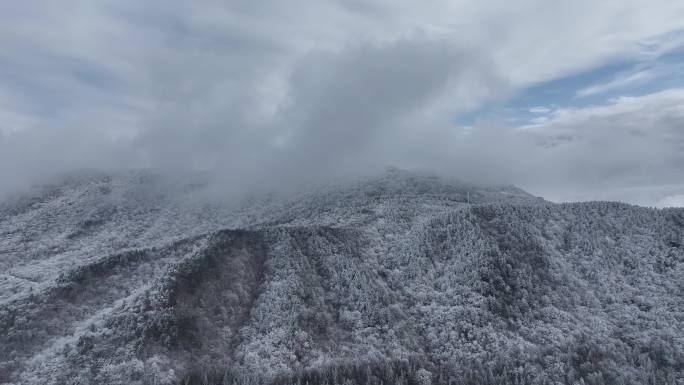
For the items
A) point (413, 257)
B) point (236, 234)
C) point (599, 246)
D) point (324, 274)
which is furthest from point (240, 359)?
point (599, 246)

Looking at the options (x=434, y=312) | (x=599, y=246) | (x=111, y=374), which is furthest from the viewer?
(x=599, y=246)

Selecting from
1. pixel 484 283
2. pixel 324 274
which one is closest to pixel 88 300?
pixel 324 274

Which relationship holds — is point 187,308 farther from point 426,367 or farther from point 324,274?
point 426,367

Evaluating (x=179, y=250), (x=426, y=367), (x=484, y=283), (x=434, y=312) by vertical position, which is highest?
(x=179, y=250)

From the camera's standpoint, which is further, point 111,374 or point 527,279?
point 527,279

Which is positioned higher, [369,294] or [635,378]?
[369,294]

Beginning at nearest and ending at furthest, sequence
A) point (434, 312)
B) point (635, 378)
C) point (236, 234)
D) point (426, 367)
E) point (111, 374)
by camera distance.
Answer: point (111, 374) < point (635, 378) < point (426, 367) < point (434, 312) < point (236, 234)
